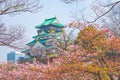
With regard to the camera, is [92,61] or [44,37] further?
[44,37]

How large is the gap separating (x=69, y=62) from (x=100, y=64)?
2.97 ft

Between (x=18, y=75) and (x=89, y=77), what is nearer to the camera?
(x=89, y=77)

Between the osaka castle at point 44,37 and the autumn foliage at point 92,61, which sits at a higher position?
the autumn foliage at point 92,61

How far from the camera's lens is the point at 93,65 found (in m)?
9.73

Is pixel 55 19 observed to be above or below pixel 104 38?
below

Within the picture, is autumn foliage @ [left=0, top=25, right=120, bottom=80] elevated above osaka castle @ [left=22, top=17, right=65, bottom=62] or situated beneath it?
elevated above

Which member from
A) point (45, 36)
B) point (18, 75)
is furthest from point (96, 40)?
point (45, 36)

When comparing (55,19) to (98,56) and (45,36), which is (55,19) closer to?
(45,36)

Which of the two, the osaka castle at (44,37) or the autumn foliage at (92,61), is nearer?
the autumn foliage at (92,61)

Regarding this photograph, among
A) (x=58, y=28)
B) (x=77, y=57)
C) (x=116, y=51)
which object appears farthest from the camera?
(x=58, y=28)

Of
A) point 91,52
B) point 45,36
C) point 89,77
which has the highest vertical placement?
point 91,52

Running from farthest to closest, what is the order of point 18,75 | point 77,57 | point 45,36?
point 45,36, point 18,75, point 77,57

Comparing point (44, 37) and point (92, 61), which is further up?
point (92, 61)

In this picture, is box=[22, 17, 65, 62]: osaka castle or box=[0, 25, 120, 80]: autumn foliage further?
box=[22, 17, 65, 62]: osaka castle
